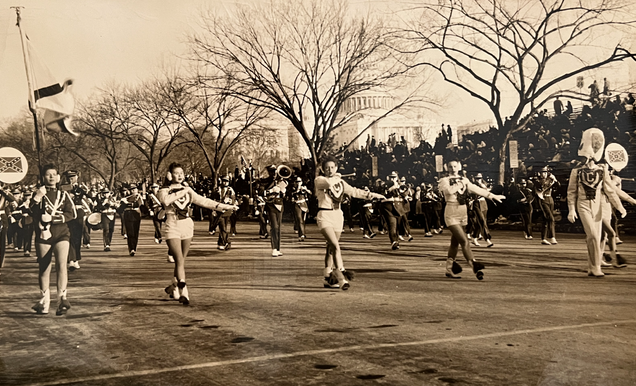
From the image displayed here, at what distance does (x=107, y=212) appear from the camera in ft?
34.6

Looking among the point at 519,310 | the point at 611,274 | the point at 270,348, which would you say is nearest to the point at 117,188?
the point at 270,348

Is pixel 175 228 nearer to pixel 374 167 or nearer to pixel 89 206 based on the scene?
pixel 89 206

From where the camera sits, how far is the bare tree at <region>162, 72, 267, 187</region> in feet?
27.4

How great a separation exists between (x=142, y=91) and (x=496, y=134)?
4.39m

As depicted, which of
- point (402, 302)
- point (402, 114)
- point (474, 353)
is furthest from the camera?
point (402, 114)

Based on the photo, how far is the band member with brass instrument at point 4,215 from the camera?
353 inches

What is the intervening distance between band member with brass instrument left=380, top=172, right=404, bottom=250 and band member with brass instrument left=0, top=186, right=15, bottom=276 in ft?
15.9

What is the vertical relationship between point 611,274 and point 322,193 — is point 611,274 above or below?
below

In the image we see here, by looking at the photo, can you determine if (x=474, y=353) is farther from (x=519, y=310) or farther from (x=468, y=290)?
(x=468, y=290)

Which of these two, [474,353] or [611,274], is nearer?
[474,353]

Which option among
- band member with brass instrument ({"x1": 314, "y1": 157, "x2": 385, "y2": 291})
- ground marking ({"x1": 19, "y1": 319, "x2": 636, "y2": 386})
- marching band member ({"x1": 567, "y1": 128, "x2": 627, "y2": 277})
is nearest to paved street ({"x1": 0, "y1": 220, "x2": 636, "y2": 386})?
ground marking ({"x1": 19, "y1": 319, "x2": 636, "y2": 386})

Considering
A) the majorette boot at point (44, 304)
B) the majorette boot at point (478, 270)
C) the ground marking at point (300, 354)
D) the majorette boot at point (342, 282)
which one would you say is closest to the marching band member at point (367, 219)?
the majorette boot at point (478, 270)

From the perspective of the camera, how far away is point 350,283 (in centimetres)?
830

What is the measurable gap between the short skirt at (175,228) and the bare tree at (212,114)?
1.60 metres
